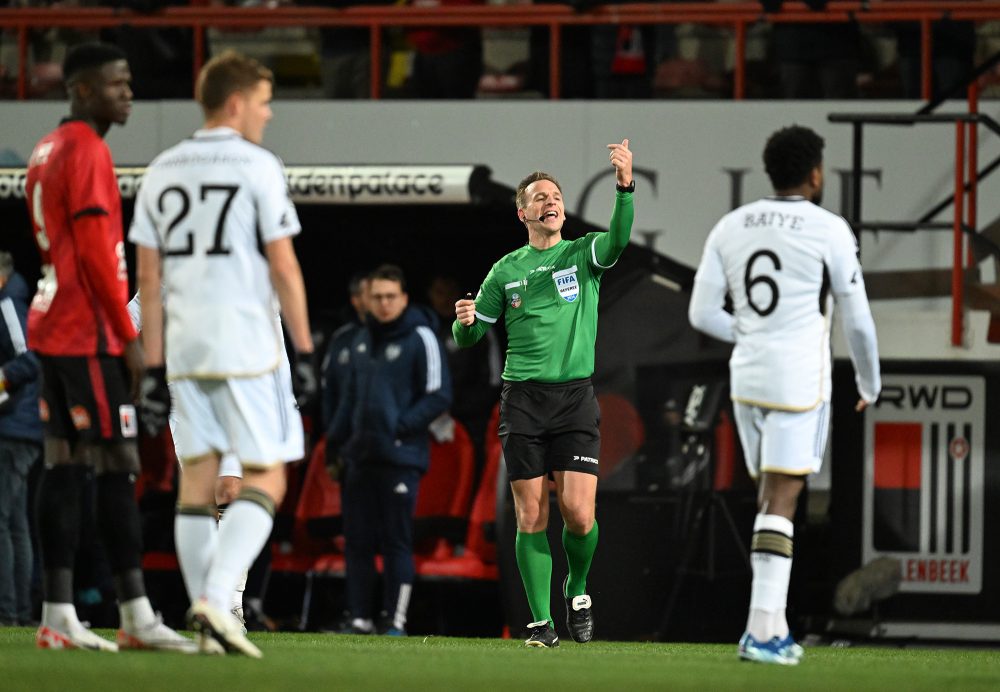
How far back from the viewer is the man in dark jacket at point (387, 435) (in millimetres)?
10875

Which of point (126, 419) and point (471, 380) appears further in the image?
point (471, 380)

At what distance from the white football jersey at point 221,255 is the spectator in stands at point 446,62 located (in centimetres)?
661

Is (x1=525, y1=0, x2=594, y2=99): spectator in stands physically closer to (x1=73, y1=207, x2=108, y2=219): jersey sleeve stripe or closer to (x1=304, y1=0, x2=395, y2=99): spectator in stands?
(x1=304, y1=0, x2=395, y2=99): spectator in stands

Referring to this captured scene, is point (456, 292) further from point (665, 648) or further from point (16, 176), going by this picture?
point (665, 648)

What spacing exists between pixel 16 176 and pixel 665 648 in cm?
517

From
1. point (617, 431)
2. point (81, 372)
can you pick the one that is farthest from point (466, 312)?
point (617, 431)

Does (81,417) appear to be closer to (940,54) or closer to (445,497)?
(445,497)

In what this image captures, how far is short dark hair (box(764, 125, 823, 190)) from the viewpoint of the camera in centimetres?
673

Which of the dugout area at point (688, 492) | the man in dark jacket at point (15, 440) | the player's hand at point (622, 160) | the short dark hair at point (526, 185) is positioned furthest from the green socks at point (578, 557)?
the man in dark jacket at point (15, 440)

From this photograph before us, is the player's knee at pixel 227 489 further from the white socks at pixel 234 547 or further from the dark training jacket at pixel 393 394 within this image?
the dark training jacket at pixel 393 394

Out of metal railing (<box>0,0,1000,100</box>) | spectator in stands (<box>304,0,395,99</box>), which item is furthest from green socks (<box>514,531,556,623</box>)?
spectator in stands (<box>304,0,395,99</box>)

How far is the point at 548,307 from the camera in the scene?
8.26m

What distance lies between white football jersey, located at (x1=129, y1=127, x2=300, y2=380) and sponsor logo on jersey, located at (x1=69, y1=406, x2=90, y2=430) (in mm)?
621

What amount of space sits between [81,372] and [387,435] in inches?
183
